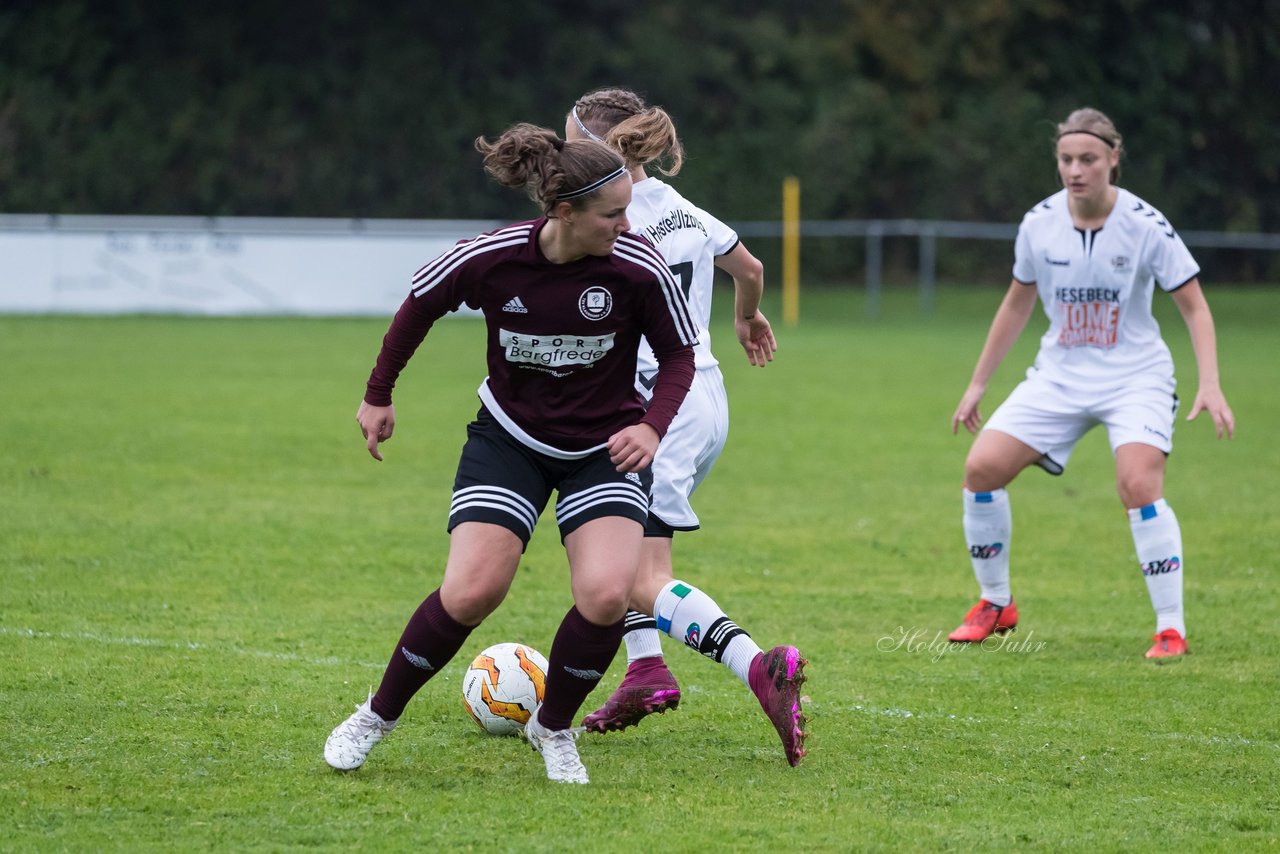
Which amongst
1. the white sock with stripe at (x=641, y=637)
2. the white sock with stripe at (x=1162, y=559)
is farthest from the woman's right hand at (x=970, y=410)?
the white sock with stripe at (x=641, y=637)

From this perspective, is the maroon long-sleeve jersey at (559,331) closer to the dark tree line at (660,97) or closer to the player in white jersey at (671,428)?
the player in white jersey at (671,428)

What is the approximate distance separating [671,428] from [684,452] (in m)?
0.08

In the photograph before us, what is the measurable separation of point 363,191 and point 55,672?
2958 centimetres

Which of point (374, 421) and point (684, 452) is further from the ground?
point (374, 421)

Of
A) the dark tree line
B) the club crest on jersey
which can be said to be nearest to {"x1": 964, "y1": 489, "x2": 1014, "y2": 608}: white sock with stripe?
the club crest on jersey

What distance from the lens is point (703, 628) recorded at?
454 cm

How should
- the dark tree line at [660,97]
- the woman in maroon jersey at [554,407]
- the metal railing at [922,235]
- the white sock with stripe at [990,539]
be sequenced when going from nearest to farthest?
the woman in maroon jersey at [554,407]
the white sock with stripe at [990,539]
the metal railing at [922,235]
the dark tree line at [660,97]

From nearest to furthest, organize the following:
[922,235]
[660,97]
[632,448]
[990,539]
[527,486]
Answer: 1. [632,448]
2. [527,486]
3. [990,539]
4. [922,235]
5. [660,97]

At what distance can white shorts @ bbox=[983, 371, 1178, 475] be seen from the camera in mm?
5863

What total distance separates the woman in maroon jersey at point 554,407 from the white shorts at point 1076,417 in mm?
2227

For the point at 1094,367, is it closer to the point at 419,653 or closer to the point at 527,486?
the point at 527,486

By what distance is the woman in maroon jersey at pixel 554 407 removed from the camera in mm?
3996

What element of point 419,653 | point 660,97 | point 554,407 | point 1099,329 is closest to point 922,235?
point 660,97

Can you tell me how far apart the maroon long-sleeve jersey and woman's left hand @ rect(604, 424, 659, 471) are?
7 cm
